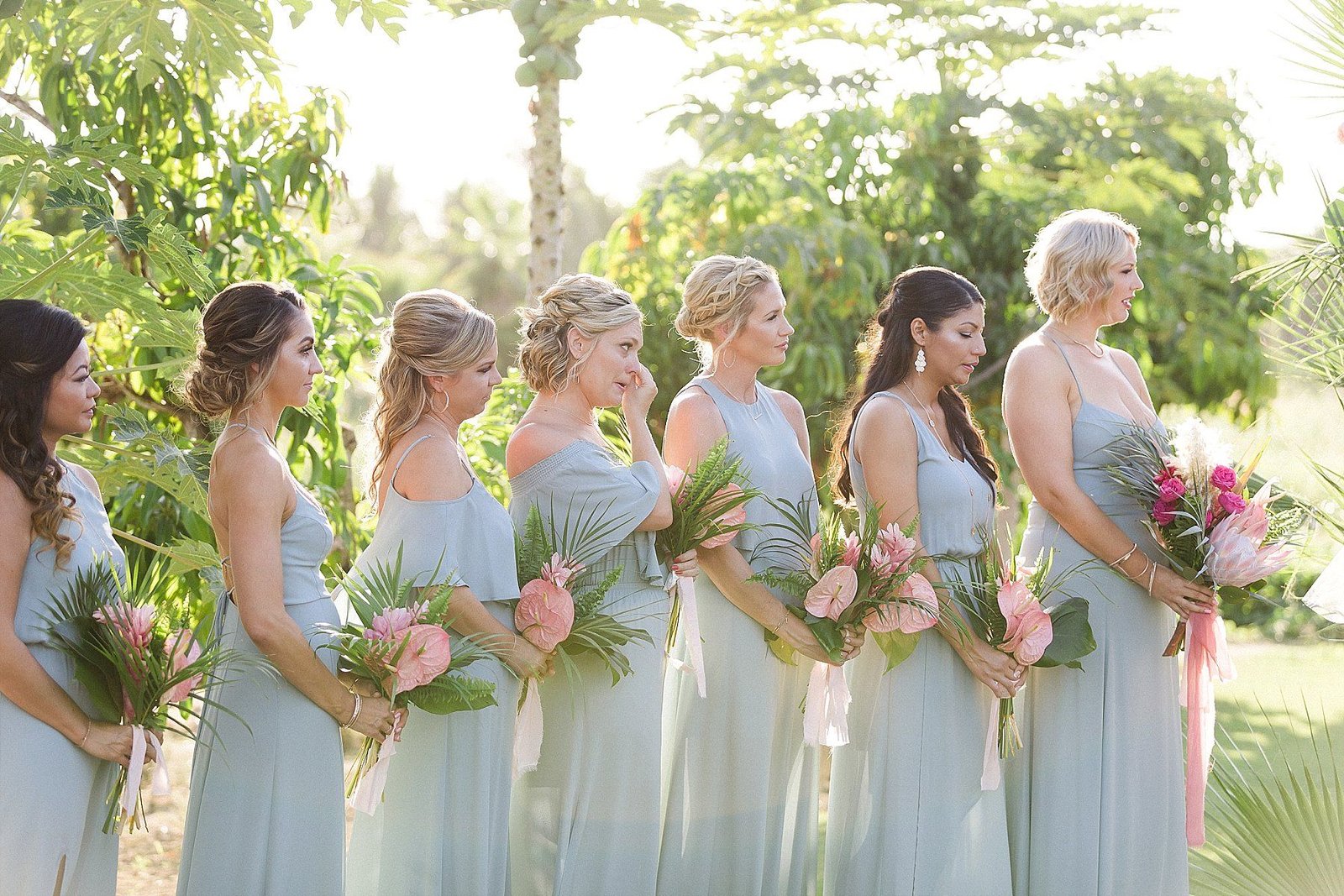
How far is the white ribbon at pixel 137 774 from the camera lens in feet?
10.3

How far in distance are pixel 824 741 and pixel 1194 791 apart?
4.27 ft

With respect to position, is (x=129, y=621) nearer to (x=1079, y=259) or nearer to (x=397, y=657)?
(x=397, y=657)

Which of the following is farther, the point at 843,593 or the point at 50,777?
the point at 843,593

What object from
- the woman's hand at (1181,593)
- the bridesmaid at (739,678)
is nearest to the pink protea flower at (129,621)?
the bridesmaid at (739,678)

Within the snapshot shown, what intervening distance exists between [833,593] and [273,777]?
181 cm

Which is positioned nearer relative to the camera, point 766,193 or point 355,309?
point 355,309

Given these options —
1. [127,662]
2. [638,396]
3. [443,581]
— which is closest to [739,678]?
[638,396]

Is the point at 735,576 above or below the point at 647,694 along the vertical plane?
above

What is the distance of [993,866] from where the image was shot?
4.38 meters

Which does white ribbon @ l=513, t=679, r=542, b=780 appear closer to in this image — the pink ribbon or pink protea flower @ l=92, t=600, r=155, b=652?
pink protea flower @ l=92, t=600, r=155, b=652

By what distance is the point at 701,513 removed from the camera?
427 cm

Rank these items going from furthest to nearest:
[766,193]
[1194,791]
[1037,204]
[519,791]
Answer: [1037,204]
[766,193]
[1194,791]
[519,791]

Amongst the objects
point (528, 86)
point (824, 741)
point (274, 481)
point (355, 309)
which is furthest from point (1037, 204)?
point (274, 481)

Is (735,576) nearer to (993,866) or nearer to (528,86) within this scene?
(993,866)
